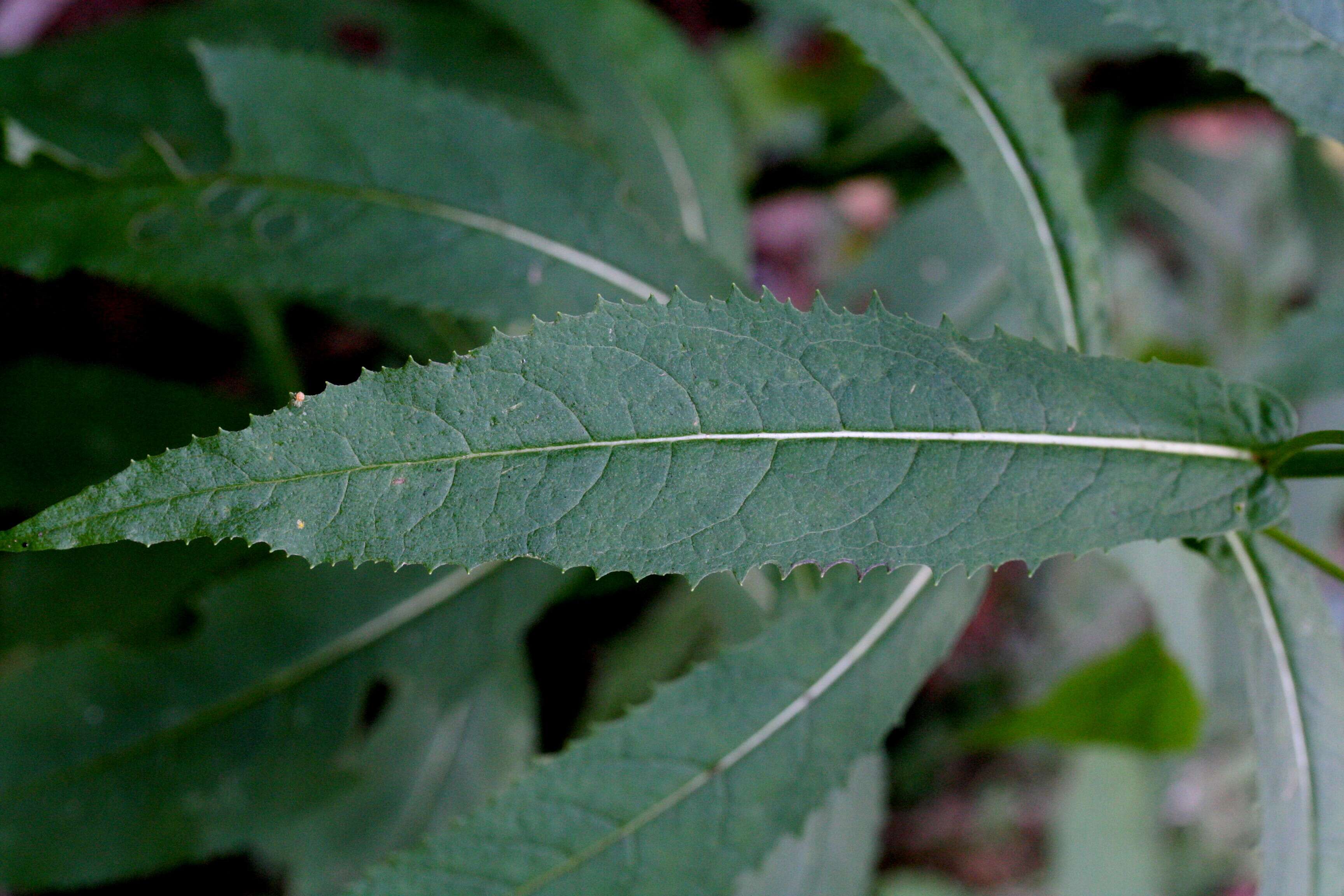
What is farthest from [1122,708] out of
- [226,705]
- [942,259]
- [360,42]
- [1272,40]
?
[360,42]

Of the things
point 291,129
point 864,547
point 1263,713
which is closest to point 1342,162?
point 1263,713

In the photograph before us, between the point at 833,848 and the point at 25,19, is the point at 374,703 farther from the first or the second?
the point at 25,19

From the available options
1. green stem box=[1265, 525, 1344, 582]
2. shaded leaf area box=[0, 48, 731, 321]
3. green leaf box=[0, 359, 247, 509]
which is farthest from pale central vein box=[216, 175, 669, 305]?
green stem box=[1265, 525, 1344, 582]

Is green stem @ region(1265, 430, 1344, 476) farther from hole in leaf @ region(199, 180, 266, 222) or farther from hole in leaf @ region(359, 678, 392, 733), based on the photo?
hole in leaf @ region(359, 678, 392, 733)

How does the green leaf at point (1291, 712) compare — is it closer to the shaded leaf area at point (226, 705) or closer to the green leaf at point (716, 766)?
the green leaf at point (716, 766)

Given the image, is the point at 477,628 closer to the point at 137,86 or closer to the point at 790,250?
the point at 137,86
